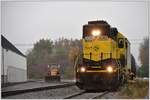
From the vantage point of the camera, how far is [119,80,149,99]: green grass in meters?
15.3

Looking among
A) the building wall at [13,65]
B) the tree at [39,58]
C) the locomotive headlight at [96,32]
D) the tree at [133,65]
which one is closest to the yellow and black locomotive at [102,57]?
the locomotive headlight at [96,32]

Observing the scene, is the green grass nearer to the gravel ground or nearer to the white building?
the gravel ground

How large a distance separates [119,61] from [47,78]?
66.4 inches

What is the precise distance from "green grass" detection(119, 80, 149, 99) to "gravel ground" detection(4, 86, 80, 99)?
3.93 feet

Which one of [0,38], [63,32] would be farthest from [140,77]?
[0,38]

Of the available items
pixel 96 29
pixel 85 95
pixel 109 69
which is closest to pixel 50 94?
pixel 85 95

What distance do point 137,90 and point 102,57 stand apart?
1.42m

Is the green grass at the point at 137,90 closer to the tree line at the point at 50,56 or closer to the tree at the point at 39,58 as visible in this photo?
the tree line at the point at 50,56

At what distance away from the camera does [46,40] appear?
15703mm

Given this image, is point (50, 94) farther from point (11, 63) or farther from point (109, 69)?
point (109, 69)

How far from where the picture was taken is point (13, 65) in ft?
51.5

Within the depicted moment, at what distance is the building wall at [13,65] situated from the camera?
15.6 meters

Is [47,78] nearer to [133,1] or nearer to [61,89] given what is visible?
[61,89]

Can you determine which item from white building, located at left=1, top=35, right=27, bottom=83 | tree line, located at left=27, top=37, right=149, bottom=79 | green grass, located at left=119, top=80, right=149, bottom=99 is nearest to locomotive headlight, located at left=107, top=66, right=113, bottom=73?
green grass, located at left=119, top=80, right=149, bottom=99
